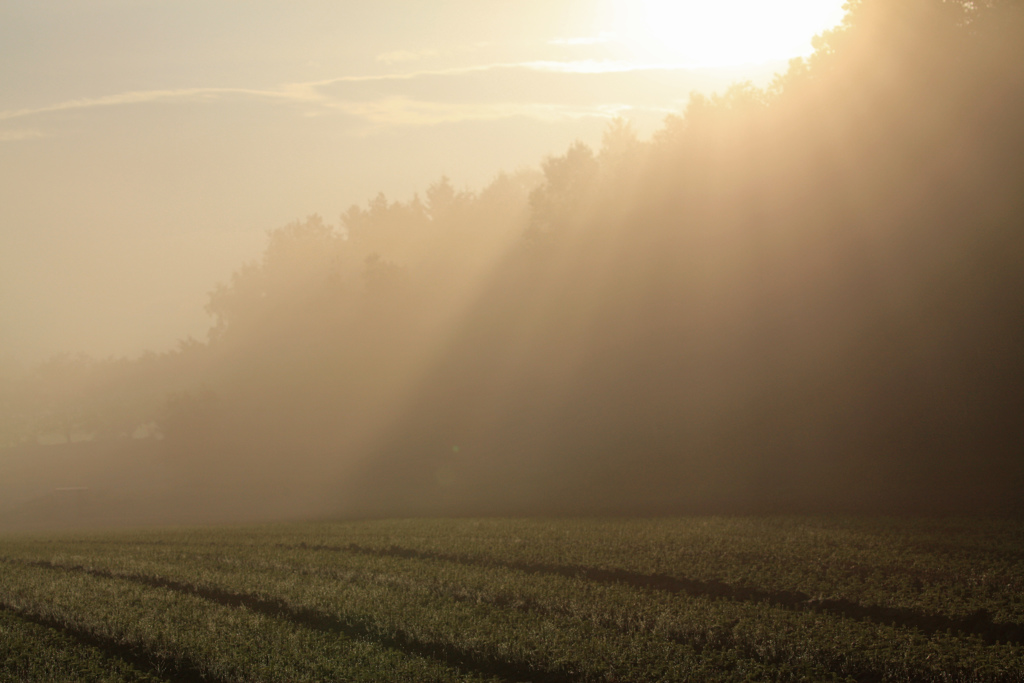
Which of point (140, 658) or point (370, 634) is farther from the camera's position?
point (370, 634)

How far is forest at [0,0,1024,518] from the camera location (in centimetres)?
2877

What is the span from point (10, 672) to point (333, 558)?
7614 millimetres

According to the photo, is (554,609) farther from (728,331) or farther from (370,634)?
(728,331)

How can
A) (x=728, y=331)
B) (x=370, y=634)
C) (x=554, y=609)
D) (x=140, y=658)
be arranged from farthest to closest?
(x=728, y=331), (x=554, y=609), (x=370, y=634), (x=140, y=658)

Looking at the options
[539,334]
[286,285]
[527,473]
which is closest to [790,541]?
[527,473]

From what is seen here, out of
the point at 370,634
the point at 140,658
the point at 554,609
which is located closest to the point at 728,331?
the point at 554,609

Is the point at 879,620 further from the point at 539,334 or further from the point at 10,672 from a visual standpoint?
the point at 539,334

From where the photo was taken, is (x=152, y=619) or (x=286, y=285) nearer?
(x=152, y=619)

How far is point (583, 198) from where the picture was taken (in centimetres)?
4831

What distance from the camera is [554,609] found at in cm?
1134

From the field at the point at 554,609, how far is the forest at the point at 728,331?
28.2 feet

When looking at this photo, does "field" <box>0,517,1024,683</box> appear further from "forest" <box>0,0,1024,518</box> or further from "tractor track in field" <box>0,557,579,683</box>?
"forest" <box>0,0,1024,518</box>

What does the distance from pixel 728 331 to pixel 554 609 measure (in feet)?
90.3

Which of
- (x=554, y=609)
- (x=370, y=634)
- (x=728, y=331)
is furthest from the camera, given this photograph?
(x=728, y=331)
